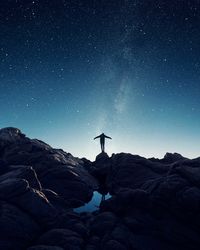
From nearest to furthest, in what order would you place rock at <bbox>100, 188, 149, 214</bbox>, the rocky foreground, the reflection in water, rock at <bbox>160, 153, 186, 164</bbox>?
the rocky foreground, rock at <bbox>100, 188, 149, 214</bbox>, the reflection in water, rock at <bbox>160, 153, 186, 164</bbox>

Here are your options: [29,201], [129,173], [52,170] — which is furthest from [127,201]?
[52,170]

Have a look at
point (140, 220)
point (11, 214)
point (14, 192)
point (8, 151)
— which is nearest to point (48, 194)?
point (14, 192)

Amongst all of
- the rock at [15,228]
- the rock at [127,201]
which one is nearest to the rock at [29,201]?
the rock at [15,228]

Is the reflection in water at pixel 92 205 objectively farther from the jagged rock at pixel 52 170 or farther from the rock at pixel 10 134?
the rock at pixel 10 134

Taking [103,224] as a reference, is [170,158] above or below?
above

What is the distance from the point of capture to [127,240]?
22.7 metres

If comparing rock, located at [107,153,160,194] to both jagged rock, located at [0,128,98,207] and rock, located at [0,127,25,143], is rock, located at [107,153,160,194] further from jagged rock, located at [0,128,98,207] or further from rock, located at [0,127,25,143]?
rock, located at [0,127,25,143]

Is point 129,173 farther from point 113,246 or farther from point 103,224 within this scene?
point 113,246

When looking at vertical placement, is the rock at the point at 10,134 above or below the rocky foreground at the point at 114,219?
above

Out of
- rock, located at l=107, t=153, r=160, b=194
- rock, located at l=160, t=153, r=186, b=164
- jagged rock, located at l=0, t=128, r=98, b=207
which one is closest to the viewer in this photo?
jagged rock, located at l=0, t=128, r=98, b=207

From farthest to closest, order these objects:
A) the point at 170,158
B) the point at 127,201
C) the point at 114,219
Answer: the point at 170,158
the point at 127,201
the point at 114,219

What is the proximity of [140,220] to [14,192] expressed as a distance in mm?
14341

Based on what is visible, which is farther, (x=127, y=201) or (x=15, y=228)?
(x=127, y=201)

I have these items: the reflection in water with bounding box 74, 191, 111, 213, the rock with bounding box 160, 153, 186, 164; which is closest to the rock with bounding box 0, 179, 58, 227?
the reflection in water with bounding box 74, 191, 111, 213
